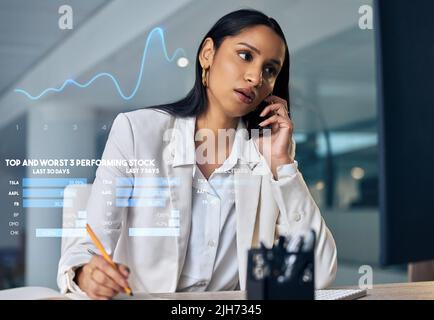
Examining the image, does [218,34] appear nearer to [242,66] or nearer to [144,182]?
[242,66]

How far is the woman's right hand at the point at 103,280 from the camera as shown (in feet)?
4.06

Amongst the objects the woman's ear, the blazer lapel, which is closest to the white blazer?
the blazer lapel

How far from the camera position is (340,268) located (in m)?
1.49

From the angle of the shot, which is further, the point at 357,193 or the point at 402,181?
the point at 357,193

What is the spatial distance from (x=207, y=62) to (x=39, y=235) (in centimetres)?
51

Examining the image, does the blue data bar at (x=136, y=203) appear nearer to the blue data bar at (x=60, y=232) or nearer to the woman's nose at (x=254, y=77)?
the blue data bar at (x=60, y=232)

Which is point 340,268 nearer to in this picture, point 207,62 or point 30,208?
point 207,62

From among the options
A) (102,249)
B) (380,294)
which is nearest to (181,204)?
(102,249)

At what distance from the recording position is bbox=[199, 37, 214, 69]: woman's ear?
4.73 ft

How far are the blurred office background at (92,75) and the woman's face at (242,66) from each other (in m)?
0.04

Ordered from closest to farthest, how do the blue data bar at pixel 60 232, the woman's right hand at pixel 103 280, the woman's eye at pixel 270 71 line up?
the woman's right hand at pixel 103 280, the blue data bar at pixel 60 232, the woman's eye at pixel 270 71

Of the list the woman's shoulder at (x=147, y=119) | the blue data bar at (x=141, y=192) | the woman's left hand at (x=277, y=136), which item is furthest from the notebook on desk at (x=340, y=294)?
the woman's shoulder at (x=147, y=119)

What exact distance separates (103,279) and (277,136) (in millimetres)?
502
